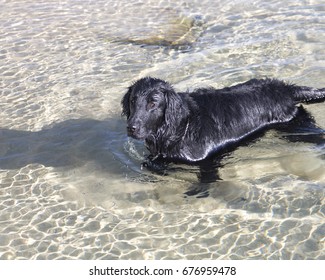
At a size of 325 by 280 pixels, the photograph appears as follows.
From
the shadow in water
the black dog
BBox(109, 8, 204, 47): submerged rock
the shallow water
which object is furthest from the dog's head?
BBox(109, 8, 204, 47): submerged rock

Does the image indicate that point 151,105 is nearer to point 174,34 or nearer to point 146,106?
point 146,106

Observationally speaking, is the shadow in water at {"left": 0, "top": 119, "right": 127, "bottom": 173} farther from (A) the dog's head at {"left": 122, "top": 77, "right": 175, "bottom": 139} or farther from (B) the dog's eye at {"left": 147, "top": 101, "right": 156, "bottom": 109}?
(B) the dog's eye at {"left": 147, "top": 101, "right": 156, "bottom": 109}

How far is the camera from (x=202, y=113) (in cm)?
647

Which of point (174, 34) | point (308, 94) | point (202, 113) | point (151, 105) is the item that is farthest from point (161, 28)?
point (151, 105)

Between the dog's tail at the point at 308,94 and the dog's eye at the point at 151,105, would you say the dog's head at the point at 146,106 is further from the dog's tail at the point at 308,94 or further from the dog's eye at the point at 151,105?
the dog's tail at the point at 308,94

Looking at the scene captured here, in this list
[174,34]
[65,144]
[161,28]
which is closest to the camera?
[65,144]

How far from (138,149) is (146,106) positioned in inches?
42.0

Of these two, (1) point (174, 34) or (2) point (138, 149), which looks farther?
(1) point (174, 34)

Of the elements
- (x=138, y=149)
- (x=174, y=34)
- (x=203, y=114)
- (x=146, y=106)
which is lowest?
(x=138, y=149)

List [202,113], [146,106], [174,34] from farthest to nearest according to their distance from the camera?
[174,34], [202,113], [146,106]

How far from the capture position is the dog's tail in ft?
22.7

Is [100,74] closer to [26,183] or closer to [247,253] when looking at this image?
[26,183]

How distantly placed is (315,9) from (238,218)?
6.74m

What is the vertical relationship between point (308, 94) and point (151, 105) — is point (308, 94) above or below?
below
